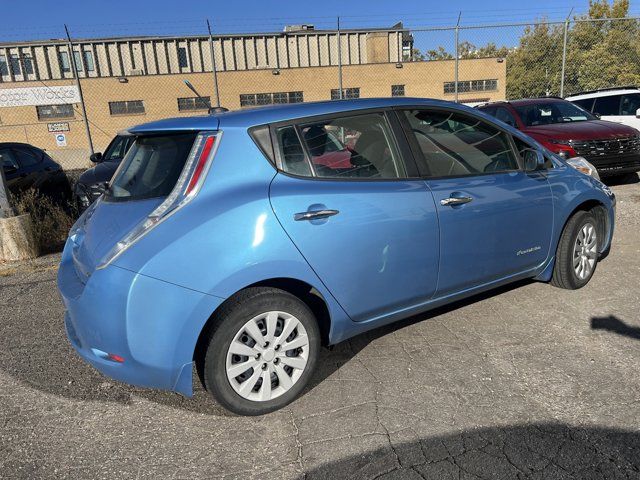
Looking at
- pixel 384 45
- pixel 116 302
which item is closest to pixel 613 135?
pixel 116 302

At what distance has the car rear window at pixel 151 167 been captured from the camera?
283 cm

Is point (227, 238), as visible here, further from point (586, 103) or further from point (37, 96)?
point (37, 96)

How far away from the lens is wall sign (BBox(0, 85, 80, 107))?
31.2m

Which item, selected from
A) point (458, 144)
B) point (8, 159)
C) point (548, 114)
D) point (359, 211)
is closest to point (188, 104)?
point (8, 159)

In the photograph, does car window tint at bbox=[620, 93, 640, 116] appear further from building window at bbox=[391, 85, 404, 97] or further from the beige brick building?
building window at bbox=[391, 85, 404, 97]

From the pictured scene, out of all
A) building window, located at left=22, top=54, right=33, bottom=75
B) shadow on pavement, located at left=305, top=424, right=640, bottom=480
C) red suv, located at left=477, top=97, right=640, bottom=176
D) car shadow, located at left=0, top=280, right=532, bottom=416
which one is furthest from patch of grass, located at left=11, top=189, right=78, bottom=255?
building window, located at left=22, top=54, right=33, bottom=75

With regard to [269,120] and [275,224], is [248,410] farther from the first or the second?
[269,120]

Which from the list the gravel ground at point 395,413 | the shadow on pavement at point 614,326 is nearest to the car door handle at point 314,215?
the gravel ground at point 395,413

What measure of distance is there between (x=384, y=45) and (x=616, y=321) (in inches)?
1508

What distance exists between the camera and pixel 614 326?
3.81m

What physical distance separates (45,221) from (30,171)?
7.96ft

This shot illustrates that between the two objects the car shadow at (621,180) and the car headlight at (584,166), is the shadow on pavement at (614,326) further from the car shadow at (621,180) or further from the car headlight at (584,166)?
the car shadow at (621,180)

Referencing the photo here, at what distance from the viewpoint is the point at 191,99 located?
33.8 meters

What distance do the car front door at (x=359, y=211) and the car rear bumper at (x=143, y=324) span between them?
68 centimetres
